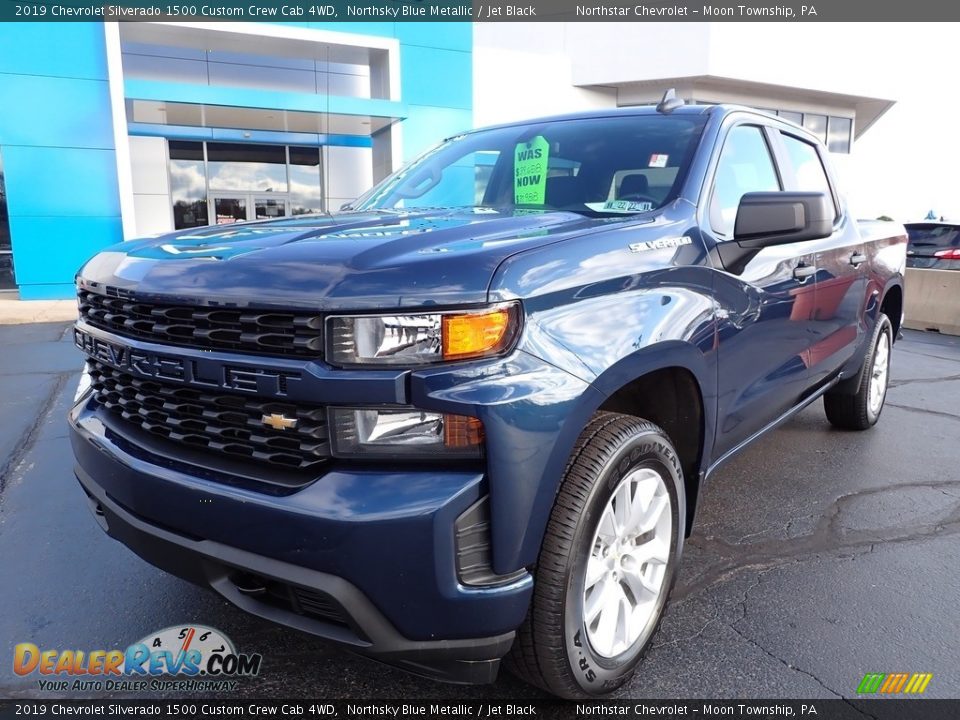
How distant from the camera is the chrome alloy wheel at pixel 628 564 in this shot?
7.00 ft

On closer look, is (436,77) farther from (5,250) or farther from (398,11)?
(5,250)

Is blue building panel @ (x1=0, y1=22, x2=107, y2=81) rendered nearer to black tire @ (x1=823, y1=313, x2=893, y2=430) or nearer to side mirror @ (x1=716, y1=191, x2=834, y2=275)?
black tire @ (x1=823, y1=313, x2=893, y2=430)

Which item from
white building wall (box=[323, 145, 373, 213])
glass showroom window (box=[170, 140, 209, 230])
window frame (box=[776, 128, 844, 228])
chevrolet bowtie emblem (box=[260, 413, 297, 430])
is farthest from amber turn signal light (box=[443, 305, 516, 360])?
glass showroom window (box=[170, 140, 209, 230])

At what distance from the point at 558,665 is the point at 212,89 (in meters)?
14.4

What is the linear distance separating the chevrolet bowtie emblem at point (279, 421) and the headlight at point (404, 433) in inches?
4.7

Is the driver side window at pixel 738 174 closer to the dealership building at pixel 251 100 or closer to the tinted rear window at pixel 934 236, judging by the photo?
the tinted rear window at pixel 934 236

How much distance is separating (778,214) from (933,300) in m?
9.98

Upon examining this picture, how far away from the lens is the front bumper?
66.7 inches

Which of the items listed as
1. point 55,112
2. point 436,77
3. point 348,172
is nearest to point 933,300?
point 436,77

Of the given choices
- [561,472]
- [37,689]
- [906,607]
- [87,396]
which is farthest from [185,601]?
[906,607]

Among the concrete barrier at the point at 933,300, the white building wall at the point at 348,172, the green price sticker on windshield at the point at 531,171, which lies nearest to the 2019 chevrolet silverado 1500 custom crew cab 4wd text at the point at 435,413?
the green price sticker on windshield at the point at 531,171

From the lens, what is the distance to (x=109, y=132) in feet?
44.8

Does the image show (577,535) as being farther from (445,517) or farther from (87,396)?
(87,396)

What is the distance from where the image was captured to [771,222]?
100 inches
